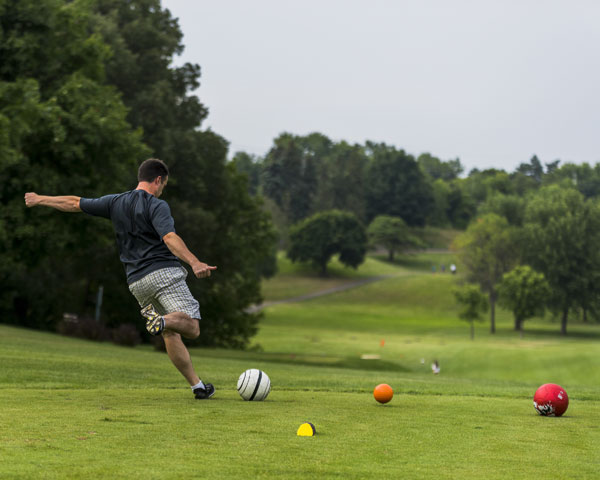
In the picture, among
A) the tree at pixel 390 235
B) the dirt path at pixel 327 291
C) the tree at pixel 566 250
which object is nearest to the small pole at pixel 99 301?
the dirt path at pixel 327 291

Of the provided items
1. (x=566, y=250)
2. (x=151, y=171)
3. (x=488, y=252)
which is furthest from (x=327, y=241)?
(x=151, y=171)

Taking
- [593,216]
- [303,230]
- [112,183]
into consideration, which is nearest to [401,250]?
[303,230]

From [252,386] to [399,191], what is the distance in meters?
175

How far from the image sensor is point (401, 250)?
6073 inches

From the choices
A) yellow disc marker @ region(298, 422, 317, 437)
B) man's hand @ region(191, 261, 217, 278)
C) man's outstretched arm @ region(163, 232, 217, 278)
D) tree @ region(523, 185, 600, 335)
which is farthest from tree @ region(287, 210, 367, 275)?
yellow disc marker @ region(298, 422, 317, 437)

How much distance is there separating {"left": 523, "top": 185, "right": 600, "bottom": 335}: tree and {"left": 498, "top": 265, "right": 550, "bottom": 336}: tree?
13.1 metres

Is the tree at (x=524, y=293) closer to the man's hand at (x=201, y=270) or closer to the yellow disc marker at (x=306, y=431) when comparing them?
the man's hand at (x=201, y=270)

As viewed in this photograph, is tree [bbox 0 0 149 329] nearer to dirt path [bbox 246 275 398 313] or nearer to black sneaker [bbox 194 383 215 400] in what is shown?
black sneaker [bbox 194 383 215 400]

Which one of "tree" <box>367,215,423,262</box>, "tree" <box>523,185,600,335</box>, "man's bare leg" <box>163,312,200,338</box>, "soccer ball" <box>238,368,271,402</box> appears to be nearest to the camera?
"man's bare leg" <box>163,312,200,338</box>

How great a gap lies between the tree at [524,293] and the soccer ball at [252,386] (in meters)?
71.3

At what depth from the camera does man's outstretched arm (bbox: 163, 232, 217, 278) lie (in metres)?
8.19

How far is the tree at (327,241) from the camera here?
13288 cm

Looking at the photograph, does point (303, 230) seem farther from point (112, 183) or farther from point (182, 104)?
point (112, 183)

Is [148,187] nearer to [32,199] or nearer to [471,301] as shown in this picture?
[32,199]
